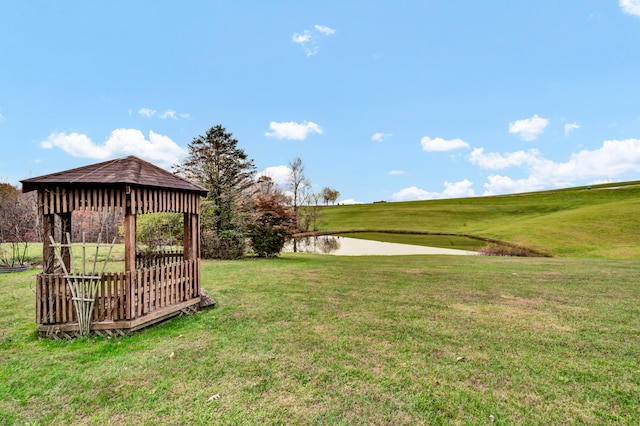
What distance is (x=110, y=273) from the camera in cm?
527

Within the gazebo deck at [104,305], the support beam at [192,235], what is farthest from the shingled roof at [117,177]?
the gazebo deck at [104,305]

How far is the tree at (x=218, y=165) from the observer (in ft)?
63.4

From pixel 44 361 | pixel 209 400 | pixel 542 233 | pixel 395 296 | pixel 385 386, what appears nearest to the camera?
pixel 209 400

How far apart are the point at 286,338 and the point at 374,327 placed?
1.71 m

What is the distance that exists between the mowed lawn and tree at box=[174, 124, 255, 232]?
40.2ft

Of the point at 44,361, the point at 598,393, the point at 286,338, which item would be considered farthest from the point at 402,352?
the point at 44,361

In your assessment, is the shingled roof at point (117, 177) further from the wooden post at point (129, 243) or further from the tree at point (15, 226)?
the tree at point (15, 226)

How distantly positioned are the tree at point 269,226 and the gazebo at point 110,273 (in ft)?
35.7

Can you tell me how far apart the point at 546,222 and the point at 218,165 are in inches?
1375

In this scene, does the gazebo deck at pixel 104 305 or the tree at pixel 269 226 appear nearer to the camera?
the gazebo deck at pixel 104 305

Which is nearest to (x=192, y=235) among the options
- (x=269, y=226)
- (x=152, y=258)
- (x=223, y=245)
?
(x=152, y=258)

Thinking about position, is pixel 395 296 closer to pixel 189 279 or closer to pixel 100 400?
pixel 189 279

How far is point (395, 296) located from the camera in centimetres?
816

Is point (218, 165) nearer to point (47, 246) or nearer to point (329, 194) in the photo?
point (47, 246)
